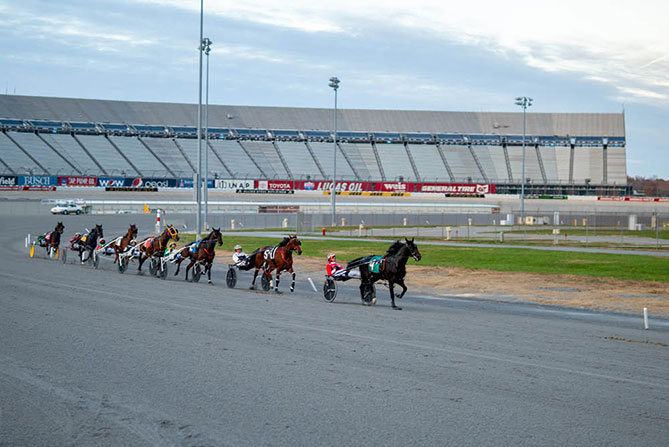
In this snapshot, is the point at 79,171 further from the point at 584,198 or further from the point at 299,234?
the point at 584,198

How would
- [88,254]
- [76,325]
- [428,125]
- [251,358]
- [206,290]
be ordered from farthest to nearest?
[428,125]
[88,254]
[206,290]
[76,325]
[251,358]

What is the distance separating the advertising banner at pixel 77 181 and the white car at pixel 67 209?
39.7ft

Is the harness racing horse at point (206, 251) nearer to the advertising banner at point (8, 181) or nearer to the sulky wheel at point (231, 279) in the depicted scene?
the sulky wheel at point (231, 279)

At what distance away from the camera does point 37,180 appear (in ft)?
236

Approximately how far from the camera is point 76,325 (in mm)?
11789

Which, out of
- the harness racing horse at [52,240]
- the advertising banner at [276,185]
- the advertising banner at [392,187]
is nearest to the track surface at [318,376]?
the harness racing horse at [52,240]

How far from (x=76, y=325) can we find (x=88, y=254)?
14748mm

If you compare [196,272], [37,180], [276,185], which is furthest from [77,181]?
[196,272]

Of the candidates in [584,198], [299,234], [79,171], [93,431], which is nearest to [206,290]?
[93,431]

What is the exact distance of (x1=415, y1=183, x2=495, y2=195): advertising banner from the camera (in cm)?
8644

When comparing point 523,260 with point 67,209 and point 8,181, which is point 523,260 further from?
point 8,181

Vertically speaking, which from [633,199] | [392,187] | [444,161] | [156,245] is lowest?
[156,245]

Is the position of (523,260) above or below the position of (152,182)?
below

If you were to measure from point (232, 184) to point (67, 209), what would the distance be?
2304 cm
